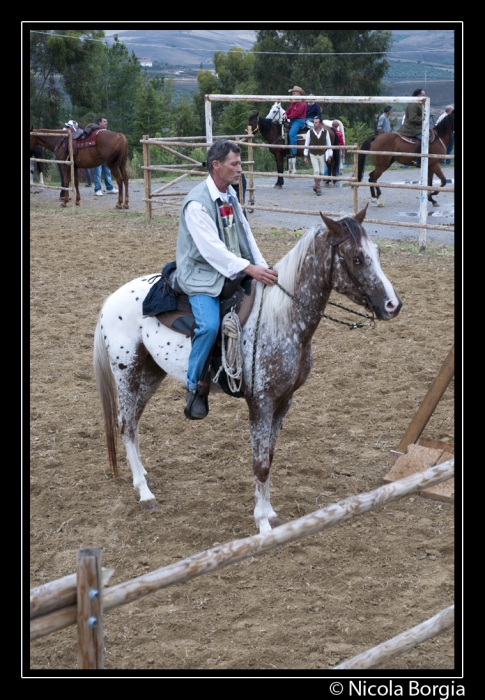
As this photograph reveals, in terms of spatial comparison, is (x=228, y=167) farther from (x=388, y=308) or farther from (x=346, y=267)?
(x=388, y=308)

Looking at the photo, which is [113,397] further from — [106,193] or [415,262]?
[106,193]

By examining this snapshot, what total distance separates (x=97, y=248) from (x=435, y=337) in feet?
19.2

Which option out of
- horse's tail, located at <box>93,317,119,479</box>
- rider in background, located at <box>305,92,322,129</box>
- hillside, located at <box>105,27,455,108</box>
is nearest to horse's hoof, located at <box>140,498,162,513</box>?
horse's tail, located at <box>93,317,119,479</box>

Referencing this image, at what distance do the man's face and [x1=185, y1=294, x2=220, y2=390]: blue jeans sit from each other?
67 cm

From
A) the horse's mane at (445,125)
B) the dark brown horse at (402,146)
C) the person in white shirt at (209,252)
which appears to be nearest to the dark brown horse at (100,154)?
the dark brown horse at (402,146)

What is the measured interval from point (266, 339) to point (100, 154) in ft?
40.2

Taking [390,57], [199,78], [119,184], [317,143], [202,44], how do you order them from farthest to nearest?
[202,44] → [390,57] → [199,78] → [317,143] → [119,184]

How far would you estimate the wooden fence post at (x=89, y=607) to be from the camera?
2160 mm

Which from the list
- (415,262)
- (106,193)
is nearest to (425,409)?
(415,262)

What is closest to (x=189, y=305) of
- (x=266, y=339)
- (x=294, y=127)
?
(x=266, y=339)

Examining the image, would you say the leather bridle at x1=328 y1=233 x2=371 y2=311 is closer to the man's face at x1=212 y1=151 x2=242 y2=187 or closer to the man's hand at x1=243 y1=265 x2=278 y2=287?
the man's hand at x1=243 y1=265 x2=278 y2=287

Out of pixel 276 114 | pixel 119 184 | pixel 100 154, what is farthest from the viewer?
pixel 276 114

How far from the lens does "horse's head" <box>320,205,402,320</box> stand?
12.0 feet

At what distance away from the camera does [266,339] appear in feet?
13.0
